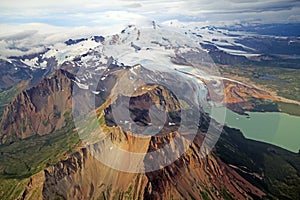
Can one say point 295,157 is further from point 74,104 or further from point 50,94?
point 50,94

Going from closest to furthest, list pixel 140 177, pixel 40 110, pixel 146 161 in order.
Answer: pixel 140 177, pixel 146 161, pixel 40 110

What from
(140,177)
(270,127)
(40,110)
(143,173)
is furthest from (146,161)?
(40,110)

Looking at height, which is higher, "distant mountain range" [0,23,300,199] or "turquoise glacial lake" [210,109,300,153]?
"distant mountain range" [0,23,300,199]

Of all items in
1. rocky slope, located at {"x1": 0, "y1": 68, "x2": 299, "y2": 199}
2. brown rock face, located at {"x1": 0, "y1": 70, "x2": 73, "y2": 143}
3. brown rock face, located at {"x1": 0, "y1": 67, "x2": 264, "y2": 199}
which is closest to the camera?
brown rock face, located at {"x1": 0, "y1": 67, "x2": 264, "y2": 199}

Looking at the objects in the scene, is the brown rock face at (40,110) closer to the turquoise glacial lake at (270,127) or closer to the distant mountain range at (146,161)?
the distant mountain range at (146,161)

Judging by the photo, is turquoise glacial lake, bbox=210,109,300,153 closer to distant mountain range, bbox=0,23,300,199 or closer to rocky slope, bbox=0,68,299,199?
distant mountain range, bbox=0,23,300,199

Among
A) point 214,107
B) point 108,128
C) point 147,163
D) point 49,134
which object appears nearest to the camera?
point 147,163

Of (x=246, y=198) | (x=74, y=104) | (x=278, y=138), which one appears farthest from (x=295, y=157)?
(x=74, y=104)

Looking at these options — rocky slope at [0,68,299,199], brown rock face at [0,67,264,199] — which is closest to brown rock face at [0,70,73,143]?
rocky slope at [0,68,299,199]

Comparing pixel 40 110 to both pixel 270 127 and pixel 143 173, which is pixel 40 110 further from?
pixel 143 173
